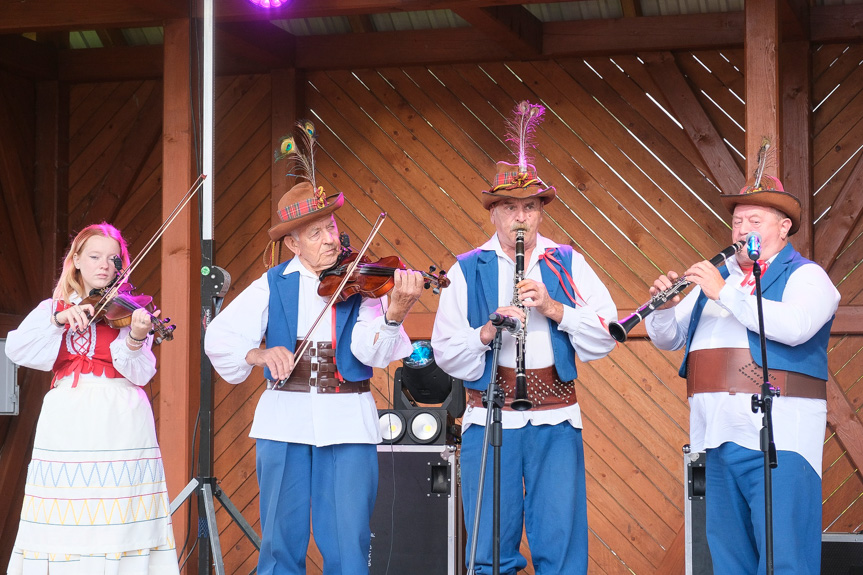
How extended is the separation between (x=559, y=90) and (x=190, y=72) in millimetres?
2214

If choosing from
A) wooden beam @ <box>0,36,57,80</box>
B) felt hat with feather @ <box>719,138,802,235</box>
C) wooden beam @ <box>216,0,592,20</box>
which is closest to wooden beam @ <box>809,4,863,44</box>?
wooden beam @ <box>216,0,592,20</box>

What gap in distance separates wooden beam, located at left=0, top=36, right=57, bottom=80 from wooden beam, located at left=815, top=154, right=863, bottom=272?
4896 millimetres

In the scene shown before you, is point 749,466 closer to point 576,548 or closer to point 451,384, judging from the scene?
point 576,548

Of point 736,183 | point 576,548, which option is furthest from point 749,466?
point 736,183

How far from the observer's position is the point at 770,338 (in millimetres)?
3418

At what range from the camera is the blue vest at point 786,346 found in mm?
3412

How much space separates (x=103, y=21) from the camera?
17.6ft

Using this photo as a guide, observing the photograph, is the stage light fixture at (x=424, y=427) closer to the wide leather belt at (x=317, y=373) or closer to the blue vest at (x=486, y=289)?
the blue vest at (x=486, y=289)

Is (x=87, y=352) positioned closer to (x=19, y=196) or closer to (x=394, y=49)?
(x=394, y=49)

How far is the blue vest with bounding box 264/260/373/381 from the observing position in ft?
12.0

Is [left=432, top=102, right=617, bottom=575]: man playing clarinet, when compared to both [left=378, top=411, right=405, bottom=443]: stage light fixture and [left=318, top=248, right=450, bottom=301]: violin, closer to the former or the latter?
[left=318, top=248, right=450, bottom=301]: violin

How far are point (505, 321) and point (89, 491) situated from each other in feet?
5.30

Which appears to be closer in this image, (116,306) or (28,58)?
(116,306)

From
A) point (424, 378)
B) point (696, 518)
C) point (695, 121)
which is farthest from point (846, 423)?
point (424, 378)
